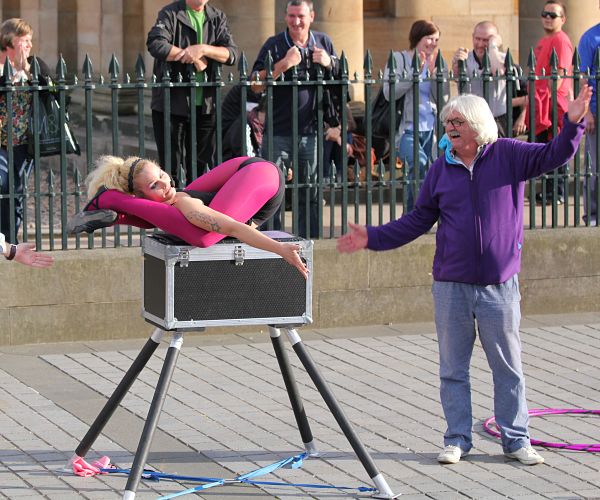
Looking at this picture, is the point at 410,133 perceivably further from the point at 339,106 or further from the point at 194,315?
the point at 194,315

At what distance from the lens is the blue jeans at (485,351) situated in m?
7.78

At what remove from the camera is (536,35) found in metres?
20.4

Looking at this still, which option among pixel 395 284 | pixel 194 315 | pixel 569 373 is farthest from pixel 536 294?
pixel 194 315

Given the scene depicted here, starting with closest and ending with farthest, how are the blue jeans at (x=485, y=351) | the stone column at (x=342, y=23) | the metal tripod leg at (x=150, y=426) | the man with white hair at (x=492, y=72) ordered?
the metal tripod leg at (x=150, y=426) < the blue jeans at (x=485, y=351) < the man with white hair at (x=492, y=72) < the stone column at (x=342, y=23)

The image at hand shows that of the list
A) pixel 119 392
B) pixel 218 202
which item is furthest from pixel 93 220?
pixel 119 392

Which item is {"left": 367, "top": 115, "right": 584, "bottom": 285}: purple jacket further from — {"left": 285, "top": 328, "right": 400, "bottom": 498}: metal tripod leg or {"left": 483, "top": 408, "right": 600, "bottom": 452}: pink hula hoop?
{"left": 483, "top": 408, "right": 600, "bottom": 452}: pink hula hoop

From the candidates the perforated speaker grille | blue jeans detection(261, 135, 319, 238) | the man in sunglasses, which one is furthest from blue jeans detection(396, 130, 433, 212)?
the perforated speaker grille

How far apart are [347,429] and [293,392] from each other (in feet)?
1.53

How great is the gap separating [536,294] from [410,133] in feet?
4.46

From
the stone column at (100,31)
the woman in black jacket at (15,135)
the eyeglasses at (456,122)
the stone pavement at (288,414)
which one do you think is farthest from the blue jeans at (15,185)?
the stone column at (100,31)

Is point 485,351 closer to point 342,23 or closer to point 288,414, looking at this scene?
point 288,414

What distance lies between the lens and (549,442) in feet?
26.6

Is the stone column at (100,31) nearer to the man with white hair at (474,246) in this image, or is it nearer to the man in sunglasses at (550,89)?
the man in sunglasses at (550,89)

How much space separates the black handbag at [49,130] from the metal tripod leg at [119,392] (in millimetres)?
3050
